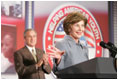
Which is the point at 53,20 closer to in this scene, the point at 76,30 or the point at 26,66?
the point at 76,30

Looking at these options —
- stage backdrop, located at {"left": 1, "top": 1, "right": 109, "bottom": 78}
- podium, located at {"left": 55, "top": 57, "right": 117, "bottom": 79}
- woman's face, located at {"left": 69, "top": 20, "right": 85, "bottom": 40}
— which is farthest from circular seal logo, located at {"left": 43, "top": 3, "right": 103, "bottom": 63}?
podium, located at {"left": 55, "top": 57, "right": 117, "bottom": 79}

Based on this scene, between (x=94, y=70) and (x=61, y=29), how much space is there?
9.42ft

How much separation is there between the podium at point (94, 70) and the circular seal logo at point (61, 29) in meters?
2.58

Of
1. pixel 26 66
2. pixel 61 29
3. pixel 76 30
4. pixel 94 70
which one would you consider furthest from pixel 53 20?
pixel 94 70

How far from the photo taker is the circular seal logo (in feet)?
12.9

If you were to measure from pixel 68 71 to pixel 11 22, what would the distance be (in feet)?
7.99

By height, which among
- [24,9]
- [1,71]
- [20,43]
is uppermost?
[24,9]

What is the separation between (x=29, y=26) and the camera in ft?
12.2

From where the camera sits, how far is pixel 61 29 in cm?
403

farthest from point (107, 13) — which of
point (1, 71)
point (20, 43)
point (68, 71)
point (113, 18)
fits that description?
point (68, 71)

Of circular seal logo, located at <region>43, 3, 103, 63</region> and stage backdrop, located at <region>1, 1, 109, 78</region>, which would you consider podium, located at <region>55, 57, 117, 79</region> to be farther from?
circular seal logo, located at <region>43, 3, 103, 63</region>

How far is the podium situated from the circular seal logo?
2577 mm

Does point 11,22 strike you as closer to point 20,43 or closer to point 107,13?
point 20,43

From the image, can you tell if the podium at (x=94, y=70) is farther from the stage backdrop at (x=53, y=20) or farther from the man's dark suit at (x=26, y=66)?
the stage backdrop at (x=53, y=20)
